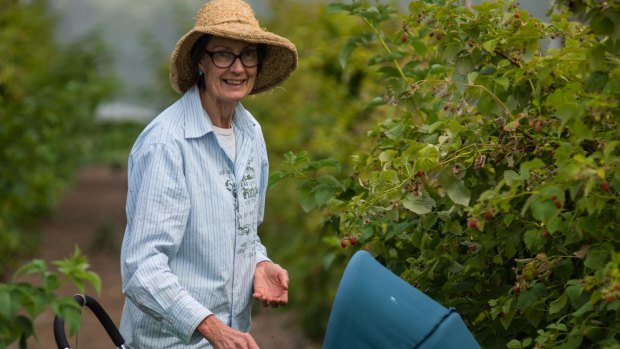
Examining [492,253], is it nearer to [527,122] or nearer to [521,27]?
[527,122]

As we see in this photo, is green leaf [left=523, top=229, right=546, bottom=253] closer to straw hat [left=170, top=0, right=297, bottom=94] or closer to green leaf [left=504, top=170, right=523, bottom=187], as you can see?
green leaf [left=504, top=170, right=523, bottom=187]

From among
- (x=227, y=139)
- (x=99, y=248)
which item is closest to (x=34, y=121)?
(x=99, y=248)

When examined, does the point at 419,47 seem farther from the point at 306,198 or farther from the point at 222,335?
the point at 222,335

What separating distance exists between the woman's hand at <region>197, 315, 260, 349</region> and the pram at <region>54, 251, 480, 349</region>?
24 cm

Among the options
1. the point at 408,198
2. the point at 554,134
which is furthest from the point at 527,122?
the point at 408,198

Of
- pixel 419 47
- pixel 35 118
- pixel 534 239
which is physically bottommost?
pixel 35 118

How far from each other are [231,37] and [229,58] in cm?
8

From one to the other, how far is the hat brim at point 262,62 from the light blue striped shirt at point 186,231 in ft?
0.24

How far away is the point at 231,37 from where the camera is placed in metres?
3.44

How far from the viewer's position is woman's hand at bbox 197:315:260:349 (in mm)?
3113

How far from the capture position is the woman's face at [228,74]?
347cm

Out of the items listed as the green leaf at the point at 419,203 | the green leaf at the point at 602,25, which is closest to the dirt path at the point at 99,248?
the green leaf at the point at 419,203

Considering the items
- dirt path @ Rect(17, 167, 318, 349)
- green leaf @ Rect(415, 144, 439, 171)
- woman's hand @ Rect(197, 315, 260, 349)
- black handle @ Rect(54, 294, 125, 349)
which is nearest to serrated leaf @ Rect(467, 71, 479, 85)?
green leaf @ Rect(415, 144, 439, 171)

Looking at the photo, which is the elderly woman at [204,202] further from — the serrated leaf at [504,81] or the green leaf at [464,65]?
the serrated leaf at [504,81]
